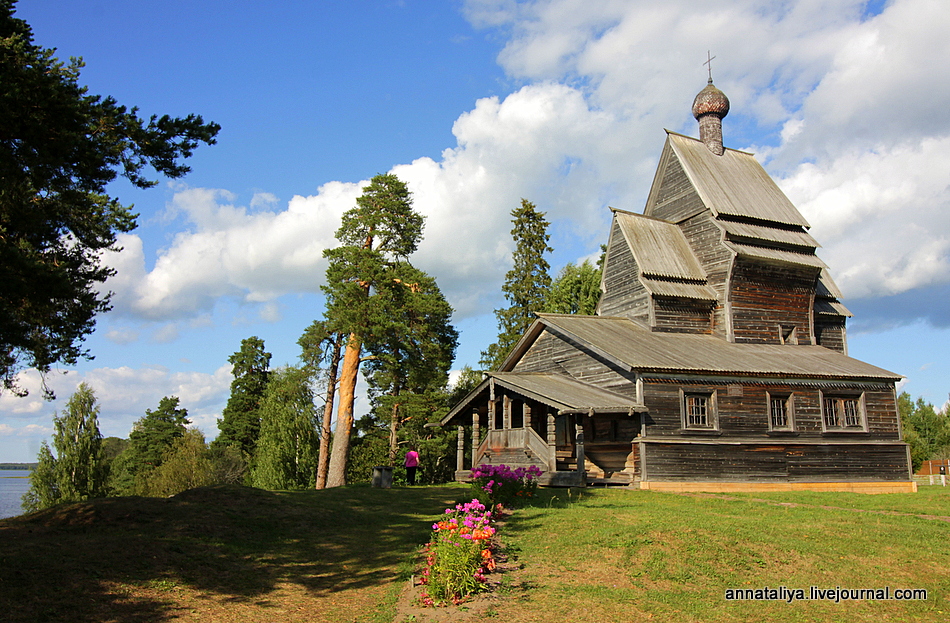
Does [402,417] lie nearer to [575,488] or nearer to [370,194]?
[370,194]

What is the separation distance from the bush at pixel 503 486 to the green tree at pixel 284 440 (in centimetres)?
2711

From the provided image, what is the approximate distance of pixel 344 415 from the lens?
3369 cm

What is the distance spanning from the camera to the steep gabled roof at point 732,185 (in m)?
30.8

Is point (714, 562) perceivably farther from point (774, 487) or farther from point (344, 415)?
point (344, 415)

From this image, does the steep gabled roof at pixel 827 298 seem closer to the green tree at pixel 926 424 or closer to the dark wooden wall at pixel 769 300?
the dark wooden wall at pixel 769 300

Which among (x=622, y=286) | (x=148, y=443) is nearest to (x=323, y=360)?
(x=622, y=286)

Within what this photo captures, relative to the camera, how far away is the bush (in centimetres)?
1623

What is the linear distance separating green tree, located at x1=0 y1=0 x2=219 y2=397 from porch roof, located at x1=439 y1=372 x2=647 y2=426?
45.0 feet

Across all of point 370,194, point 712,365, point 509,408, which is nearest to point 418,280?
point 370,194

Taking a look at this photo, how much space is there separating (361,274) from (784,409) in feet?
69.2

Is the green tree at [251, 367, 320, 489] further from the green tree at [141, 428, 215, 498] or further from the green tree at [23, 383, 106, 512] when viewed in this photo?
the green tree at [23, 383, 106, 512]

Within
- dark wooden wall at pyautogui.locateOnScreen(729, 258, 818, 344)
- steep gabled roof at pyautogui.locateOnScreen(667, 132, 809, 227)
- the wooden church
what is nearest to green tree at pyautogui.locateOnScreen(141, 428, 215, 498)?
the wooden church

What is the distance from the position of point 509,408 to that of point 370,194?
17259 mm

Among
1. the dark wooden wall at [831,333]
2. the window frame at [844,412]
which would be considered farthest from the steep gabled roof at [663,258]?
the dark wooden wall at [831,333]
